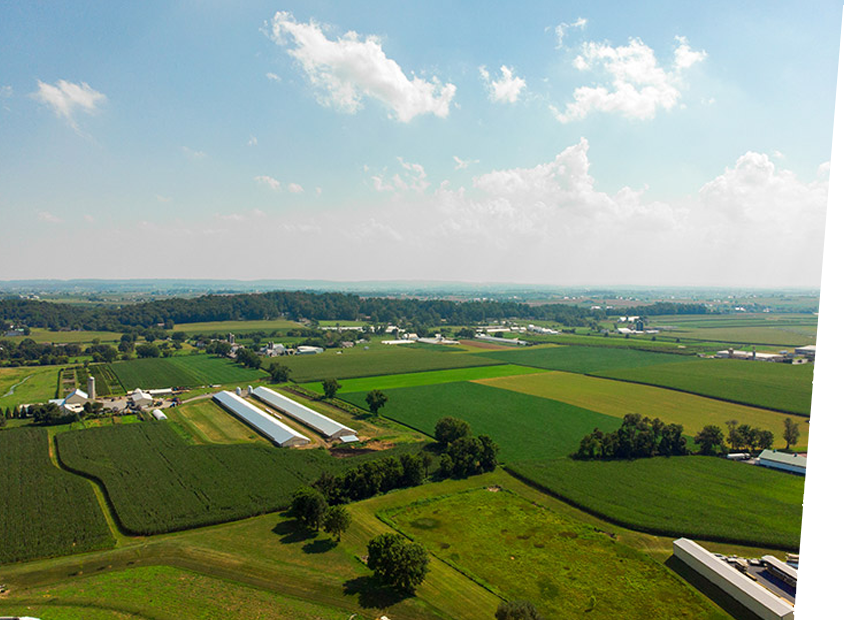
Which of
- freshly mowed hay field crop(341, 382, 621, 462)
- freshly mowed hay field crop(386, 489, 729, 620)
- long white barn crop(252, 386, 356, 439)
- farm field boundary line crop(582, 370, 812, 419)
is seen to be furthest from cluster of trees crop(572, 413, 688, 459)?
long white barn crop(252, 386, 356, 439)

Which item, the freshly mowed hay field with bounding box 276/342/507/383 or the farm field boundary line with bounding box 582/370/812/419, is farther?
A: the freshly mowed hay field with bounding box 276/342/507/383

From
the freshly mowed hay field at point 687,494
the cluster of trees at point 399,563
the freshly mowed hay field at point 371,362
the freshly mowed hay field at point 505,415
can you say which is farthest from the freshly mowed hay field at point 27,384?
the freshly mowed hay field at point 687,494

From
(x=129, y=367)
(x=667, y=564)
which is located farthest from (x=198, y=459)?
(x=129, y=367)

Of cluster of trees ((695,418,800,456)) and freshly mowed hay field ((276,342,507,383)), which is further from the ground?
cluster of trees ((695,418,800,456))

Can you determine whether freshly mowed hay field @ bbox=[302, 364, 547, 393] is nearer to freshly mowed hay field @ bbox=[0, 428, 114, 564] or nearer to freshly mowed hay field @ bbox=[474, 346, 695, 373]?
freshly mowed hay field @ bbox=[474, 346, 695, 373]

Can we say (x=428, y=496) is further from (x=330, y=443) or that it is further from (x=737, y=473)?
(x=737, y=473)

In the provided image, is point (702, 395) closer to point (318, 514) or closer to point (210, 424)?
point (318, 514)

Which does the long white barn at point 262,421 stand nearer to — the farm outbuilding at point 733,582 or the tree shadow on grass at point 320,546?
the tree shadow on grass at point 320,546
